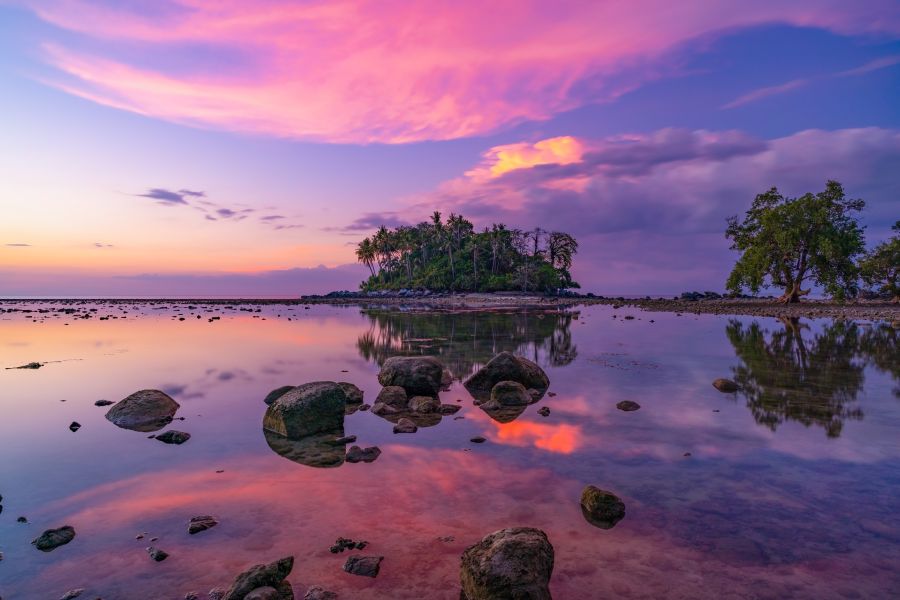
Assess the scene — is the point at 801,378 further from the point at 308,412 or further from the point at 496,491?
the point at 308,412

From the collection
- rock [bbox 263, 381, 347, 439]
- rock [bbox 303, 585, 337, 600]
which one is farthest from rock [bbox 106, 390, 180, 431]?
rock [bbox 303, 585, 337, 600]

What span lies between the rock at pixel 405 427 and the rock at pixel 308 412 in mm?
1551

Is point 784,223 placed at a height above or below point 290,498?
above

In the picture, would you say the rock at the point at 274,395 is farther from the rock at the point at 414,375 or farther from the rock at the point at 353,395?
the rock at the point at 414,375

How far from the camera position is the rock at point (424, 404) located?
45.9 feet

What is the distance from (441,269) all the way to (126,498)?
124422 millimetres

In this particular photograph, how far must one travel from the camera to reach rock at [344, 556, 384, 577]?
6.08 meters

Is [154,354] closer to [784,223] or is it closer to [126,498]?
[126,498]

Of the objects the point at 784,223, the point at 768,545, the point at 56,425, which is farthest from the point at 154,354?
the point at 784,223

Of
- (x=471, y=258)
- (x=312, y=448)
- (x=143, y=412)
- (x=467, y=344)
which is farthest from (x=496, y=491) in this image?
(x=471, y=258)

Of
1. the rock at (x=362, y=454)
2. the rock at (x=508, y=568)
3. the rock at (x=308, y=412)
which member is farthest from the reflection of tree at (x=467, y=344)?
the rock at (x=508, y=568)

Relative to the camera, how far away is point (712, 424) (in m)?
12.2

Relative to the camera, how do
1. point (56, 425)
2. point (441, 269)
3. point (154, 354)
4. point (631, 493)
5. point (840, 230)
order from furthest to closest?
point (441, 269)
point (840, 230)
point (154, 354)
point (56, 425)
point (631, 493)

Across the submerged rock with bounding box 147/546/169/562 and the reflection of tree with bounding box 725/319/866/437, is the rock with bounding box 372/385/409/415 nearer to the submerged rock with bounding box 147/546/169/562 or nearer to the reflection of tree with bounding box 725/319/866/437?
the submerged rock with bounding box 147/546/169/562
